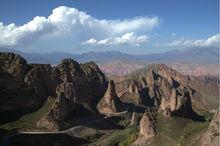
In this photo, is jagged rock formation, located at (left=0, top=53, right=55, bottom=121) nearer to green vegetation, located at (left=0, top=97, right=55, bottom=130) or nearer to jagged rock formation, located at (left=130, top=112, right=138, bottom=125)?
green vegetation, located at (left=0, top=97, right=55, bottom=130)

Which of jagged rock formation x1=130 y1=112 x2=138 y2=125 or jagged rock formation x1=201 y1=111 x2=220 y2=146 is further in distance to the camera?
→ jagged rock formation x1=130 y1=112 x2=138 y2=125

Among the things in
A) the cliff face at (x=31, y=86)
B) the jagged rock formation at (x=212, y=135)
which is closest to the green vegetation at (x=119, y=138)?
the cliff face at (x=31, y=86)

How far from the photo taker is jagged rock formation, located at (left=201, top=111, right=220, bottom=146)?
101644 mm

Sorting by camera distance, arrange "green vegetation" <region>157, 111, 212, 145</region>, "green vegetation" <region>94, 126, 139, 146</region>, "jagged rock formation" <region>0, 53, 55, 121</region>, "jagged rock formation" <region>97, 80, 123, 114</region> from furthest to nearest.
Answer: "jagged rock formation" <region>97, 80, 123, 114</region> < "jagged rock formation" <region>0, 53, 55, 121</region> < "green vegetation" <region>94, 126, 139, 146</region> < "green vegetation" <region>157, 111, 212, 145</region>

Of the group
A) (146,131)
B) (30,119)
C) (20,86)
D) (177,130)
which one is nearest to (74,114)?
(30,119)

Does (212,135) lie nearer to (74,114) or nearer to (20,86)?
(74,114)

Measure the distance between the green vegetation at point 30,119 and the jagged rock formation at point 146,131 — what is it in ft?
118

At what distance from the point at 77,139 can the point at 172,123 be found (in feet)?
95.6

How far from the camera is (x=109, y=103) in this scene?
191 m

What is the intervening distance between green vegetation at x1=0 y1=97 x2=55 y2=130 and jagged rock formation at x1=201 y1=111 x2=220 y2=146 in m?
58.2

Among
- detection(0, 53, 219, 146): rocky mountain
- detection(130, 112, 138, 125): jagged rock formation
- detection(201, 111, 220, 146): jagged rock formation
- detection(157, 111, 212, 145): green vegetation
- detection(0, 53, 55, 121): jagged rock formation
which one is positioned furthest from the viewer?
detection(130, 112, 138, 125): jagged rock formation

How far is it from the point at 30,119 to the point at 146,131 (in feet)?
150

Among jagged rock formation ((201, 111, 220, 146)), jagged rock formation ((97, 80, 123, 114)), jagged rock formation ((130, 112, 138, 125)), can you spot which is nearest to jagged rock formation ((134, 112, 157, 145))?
jagged rock formation ((201, 111, 220, 146))

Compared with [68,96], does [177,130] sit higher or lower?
lower
